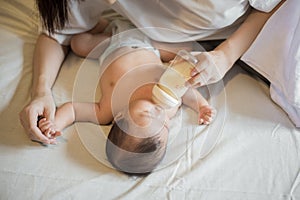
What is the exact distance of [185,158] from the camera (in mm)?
762

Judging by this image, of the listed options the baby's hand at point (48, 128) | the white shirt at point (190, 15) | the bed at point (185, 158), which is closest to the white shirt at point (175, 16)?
the white shirt at point (190, 15)

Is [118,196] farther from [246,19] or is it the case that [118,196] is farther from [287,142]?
[246,19]

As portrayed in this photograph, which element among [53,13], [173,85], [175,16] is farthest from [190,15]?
[53,13]

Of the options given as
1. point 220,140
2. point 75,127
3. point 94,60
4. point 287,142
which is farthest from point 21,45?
point 287,142

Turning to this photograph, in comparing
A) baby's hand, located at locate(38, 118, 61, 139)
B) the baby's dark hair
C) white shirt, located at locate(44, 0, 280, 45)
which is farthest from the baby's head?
white shirt, located at locate(44, 0, 280, 45)

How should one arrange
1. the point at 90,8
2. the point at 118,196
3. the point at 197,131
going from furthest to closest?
1. the point at 90,8
2. the point at 197,131
3. the point at 118,196

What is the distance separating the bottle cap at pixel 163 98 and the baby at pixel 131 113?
0.01 meters

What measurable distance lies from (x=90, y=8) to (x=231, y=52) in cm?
33

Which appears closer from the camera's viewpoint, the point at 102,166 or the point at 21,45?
the point at 102,166

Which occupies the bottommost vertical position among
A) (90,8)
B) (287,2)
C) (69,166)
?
(69,166)

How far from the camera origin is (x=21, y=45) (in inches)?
37.8

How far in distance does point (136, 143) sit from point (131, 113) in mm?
73

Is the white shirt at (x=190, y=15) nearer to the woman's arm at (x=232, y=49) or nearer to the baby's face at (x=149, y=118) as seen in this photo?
the woman's arm at (x=232, y=49)

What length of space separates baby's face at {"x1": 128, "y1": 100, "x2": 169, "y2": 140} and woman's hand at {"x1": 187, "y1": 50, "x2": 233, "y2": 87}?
0.27 ft
